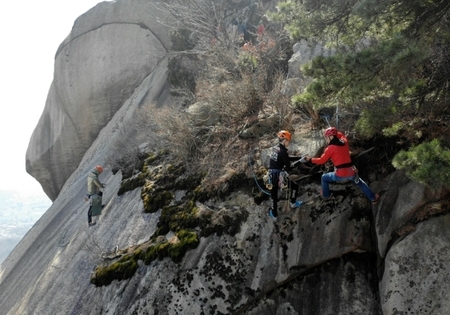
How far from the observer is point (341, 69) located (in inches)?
236

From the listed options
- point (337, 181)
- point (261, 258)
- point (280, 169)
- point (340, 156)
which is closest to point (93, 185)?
point (261, 258)

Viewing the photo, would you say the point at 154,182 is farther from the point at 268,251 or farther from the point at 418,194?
the point at 418,194

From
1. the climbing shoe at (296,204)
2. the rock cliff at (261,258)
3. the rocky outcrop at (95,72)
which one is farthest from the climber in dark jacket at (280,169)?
the rocky outcrop at (95,72)

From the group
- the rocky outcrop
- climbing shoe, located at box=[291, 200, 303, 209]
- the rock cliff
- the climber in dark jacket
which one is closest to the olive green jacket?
the rock cliff

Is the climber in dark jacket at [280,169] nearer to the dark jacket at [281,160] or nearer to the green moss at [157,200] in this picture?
the dark jacket at [281,160]

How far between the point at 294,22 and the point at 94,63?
66.9ft

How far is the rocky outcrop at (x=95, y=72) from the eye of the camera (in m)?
24.1

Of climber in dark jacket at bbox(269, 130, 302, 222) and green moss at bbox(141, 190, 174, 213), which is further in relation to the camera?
green moss at bbox(141, 190, 174, 213)

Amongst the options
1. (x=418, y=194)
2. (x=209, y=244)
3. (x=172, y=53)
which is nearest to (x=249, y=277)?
(x=209, y=244)

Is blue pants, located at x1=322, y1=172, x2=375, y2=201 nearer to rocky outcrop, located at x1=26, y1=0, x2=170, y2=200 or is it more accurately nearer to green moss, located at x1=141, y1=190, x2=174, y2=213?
green moss, located at x1=141, y1=190, x2=174, y2=213

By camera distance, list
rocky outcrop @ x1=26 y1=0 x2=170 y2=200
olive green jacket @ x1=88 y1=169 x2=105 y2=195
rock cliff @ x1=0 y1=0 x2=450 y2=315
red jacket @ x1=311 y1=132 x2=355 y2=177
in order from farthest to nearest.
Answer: rocky outcrop @ x1=26 y1=0 x2=170 y2=200 → olive green jacket @ x1=88 y1=169 x2=105 y2=195 → red jacket @ x1=311 y1=132 x2=355 y2=177 → rock cliff @ x1=0 y1=0 x2=450 y2=315

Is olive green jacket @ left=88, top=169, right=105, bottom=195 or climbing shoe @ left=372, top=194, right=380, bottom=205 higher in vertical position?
olive green jacket @ left=88, top=169, right=105, bottom=195

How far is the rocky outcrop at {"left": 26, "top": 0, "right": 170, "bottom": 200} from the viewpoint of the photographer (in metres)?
24.1

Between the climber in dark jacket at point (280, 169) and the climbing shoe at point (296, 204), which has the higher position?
the climber in dark jacket at point (280, 169)
